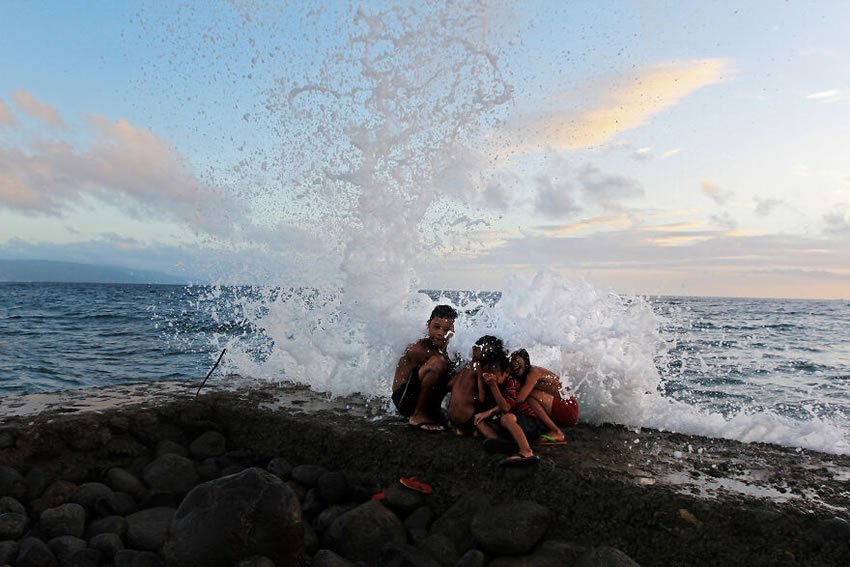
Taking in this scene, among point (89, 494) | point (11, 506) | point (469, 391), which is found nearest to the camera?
point (11, 506)

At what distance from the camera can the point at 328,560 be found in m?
3.20

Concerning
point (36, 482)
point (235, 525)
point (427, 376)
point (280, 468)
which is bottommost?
point (36, 482)

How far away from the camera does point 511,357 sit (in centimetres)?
438

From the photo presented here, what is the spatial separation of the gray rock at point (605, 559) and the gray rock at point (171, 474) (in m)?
2.94

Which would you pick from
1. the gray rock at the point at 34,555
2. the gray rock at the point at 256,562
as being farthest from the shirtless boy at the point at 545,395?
the gray rock at the point at 34,555

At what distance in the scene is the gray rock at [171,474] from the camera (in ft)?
14.0

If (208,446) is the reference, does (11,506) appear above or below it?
below

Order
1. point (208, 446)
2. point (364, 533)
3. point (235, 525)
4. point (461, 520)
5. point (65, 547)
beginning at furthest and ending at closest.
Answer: point (208, 446) < point (461, 520) < point (364, 533) < point (65, 547) < point (235, 525)

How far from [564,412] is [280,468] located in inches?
92.8

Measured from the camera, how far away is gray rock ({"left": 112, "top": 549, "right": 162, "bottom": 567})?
10.6 ft

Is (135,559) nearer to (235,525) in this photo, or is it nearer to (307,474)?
(235,525)

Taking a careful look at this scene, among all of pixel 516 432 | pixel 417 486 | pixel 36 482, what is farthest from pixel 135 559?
pixel 516 432

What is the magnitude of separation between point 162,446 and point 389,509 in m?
2.20

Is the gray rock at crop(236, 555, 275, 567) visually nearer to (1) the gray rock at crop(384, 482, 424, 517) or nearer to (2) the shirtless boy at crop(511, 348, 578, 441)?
(1) the gray rock at crop(384, 482, 424, 517)
